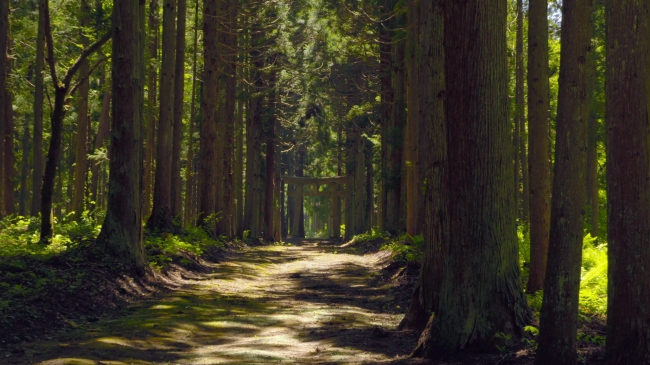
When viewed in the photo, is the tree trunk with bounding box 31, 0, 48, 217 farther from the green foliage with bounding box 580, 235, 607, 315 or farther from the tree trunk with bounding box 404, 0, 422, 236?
the green foliage with bounding box 580, 235, 607, 315

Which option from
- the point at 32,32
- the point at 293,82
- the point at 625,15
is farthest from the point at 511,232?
the point at 293,82

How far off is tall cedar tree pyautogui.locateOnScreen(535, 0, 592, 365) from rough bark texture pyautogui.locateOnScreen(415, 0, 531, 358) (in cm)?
94

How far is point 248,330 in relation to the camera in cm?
895

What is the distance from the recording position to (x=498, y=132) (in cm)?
687

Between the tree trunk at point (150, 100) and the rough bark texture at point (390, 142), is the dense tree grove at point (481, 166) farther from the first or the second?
the rough bark texture at point (390, 142)

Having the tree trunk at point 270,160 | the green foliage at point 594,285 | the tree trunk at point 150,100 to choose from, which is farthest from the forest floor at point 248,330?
the tree trunk at point 270,160

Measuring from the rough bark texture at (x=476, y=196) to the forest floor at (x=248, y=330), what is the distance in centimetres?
39

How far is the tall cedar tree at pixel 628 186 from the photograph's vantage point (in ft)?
17.8

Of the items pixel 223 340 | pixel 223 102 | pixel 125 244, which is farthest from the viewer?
pixel 223 102

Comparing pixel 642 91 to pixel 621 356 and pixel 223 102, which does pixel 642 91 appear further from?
pixel 223 102

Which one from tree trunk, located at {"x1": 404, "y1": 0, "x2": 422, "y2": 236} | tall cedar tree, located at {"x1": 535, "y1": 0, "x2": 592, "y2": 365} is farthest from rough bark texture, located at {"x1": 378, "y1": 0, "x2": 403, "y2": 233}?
tall cedar tree, located at {"x1": 535, "y1": 0, "x2": 592, "y2": 365}

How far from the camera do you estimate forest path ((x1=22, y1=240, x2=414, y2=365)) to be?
6949 millimetres

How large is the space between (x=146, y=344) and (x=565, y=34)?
5.44 meters

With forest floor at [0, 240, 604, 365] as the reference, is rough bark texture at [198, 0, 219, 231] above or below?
above
